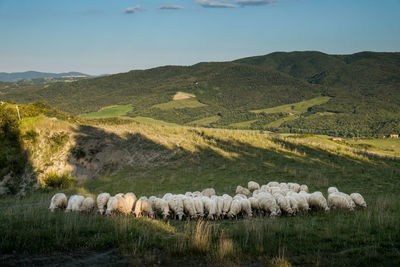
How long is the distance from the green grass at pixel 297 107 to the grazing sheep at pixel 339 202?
129312mm

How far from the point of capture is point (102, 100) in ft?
A: 551

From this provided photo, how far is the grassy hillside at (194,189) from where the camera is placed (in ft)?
22.5

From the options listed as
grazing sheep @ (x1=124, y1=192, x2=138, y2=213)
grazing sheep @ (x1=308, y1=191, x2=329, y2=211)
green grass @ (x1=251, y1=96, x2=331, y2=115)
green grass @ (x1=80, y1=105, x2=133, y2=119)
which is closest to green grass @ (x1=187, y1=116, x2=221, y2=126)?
green grass @ (x1=251, y1=96, x2=331, y2=115)

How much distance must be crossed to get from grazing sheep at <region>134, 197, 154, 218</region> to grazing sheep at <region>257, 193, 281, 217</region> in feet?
13.4

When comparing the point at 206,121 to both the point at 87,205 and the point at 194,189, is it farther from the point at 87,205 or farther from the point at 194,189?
the point at 87,205

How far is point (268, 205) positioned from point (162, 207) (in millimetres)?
3921

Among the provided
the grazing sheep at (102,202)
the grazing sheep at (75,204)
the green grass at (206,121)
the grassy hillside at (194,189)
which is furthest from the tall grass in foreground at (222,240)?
the green grass at (206,121)

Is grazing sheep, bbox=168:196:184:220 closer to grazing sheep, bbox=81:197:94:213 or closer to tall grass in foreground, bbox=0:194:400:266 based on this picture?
tall grass in foreground, bbox=0:194:400:266

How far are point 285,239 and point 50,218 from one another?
268 inches

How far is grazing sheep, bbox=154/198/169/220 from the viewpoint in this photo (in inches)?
434

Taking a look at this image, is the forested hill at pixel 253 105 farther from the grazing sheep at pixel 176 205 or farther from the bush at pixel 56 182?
the grazing sheep at pixel 176 205

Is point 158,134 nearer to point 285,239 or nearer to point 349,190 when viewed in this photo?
point 349,190

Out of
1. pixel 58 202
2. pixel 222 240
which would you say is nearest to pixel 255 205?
pixel 222 240

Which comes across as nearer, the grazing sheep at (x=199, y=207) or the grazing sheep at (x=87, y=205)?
the grazing sheep at (x=199, y=207)
